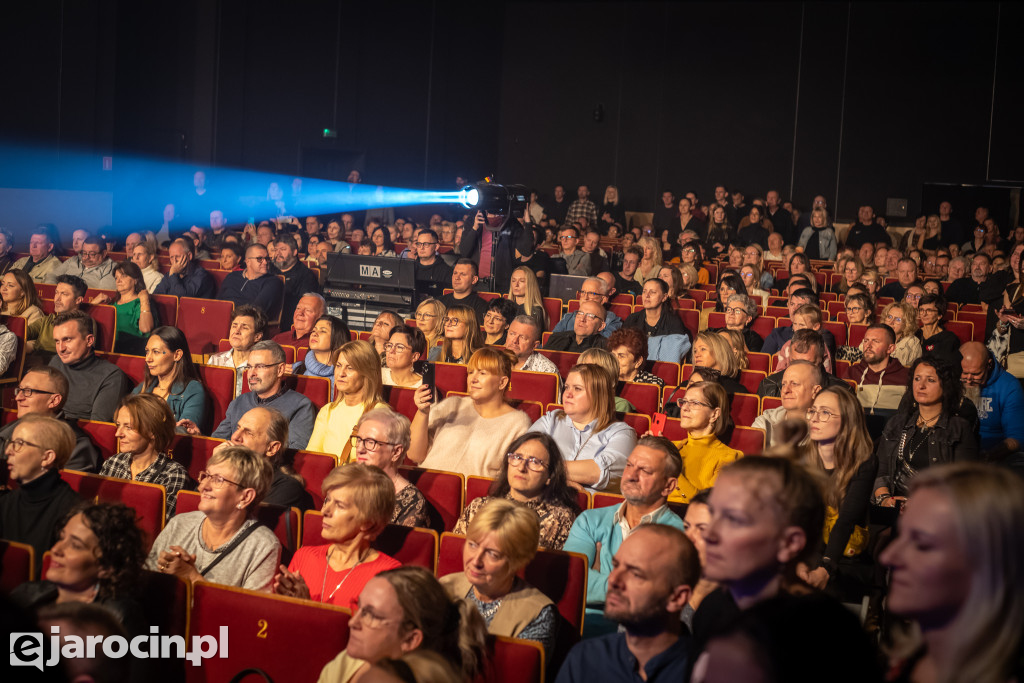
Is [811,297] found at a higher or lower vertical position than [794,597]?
higher

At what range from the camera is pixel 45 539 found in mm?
2848

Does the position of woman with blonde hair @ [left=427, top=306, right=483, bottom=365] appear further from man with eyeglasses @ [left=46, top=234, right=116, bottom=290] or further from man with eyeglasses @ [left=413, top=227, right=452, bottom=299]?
man with eyeglasses @ [left=46, top=234, right=116, bottom=290]

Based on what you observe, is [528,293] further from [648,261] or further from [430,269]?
[648,261]

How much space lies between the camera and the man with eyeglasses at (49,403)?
11.7 ft

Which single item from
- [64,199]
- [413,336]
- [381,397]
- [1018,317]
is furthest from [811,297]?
[64,199]

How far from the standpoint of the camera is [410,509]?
9.96 feet

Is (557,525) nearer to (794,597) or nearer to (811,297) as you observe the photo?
(794,597)

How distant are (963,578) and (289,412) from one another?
334 cm

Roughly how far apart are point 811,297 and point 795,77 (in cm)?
944

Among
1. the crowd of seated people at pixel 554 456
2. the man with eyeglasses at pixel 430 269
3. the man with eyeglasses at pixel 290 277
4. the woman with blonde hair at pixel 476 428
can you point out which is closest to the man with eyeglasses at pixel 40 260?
the crowd of seated people at pixel 554 456

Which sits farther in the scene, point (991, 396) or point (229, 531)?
point (991, 396)

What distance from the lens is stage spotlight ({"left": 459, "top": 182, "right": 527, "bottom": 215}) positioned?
6.68 meters

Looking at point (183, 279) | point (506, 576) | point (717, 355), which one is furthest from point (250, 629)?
point (183, 279)

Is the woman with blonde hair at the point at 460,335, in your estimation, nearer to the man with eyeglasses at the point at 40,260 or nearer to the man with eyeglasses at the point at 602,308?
the man with eyeglasses at the point at 602,308
